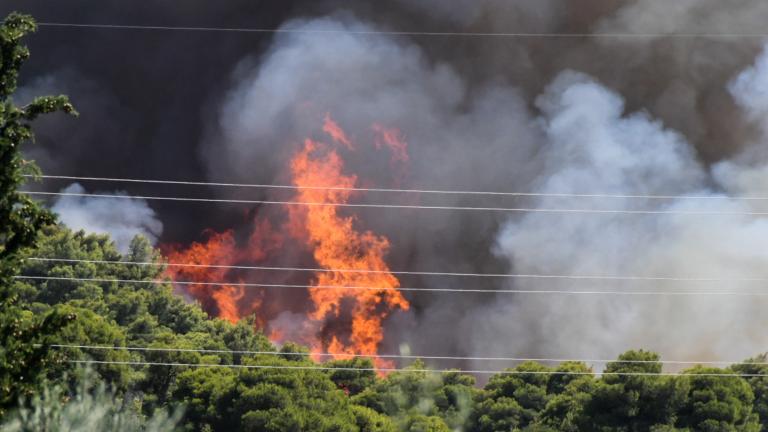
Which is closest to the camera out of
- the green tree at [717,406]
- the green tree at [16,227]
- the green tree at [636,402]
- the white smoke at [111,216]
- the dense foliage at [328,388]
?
the green tree at [16,227]

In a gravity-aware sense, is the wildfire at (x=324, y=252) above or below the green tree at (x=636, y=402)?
above

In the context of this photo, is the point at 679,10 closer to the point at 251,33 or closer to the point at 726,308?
the point at 726,308

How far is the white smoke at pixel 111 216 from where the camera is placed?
99938mm

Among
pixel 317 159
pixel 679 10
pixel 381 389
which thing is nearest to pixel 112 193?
pixel 317 159

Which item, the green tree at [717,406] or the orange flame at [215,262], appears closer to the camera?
the green tree at [717,406]

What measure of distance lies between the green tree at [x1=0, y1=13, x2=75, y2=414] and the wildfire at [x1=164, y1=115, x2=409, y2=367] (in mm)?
69693

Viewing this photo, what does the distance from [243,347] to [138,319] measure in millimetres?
8815

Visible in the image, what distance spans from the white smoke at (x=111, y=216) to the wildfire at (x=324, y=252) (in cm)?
310

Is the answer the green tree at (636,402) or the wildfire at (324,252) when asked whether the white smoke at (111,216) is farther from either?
the green tree at (636,402)

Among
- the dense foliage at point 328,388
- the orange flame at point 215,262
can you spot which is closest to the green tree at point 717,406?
the dense foliage at point 328,388

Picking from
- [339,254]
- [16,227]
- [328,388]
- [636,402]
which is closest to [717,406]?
[636,402]

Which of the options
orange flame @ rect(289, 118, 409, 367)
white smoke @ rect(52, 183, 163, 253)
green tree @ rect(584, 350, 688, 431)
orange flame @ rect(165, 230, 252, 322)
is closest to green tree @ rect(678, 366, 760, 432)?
green tree @ rect(584, 350, 688, 431)

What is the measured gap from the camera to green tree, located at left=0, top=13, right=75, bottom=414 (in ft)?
85.9

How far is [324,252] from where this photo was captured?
99562 millimetres
